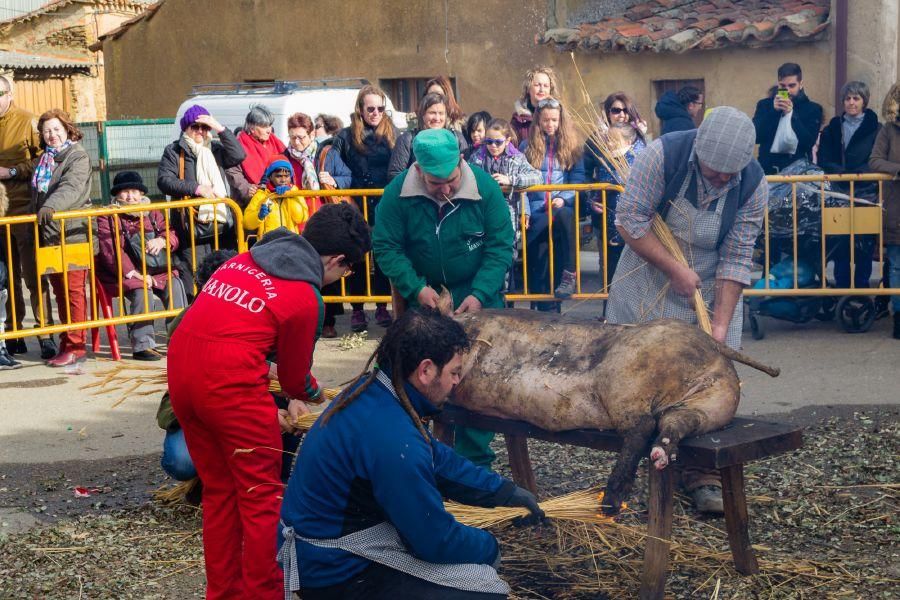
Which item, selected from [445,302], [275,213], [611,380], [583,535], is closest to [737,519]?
[583,535]

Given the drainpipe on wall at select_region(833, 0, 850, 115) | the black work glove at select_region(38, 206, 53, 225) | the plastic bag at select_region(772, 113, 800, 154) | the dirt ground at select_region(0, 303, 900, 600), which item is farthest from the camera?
the drainpipe on wall at select_region(833, 0, 850, 115)

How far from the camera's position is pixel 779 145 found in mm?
10992

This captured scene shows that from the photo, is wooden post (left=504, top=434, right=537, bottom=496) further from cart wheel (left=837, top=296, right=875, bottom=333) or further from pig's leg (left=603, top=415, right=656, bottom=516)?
cart wheel (left=837, top=296, right=875, bottom=333)

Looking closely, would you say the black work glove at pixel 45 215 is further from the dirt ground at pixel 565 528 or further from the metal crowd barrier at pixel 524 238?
the dirt ground at pixel 565 528

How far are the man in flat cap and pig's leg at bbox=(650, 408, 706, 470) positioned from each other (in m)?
1.03

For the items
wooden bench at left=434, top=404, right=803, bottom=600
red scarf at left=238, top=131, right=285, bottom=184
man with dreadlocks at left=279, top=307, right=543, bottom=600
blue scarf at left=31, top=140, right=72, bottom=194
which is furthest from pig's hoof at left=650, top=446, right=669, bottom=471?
red scarf at left=238, top=131, right=285, bottom=184

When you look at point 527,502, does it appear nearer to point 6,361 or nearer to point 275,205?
point 275,205

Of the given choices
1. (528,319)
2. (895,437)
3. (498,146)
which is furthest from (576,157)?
(528,319)

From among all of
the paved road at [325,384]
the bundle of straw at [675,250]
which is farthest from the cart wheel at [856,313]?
the bundle of straw at [675,250]

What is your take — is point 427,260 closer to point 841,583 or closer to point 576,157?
point 841,583

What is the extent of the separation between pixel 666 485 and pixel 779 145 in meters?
6.99

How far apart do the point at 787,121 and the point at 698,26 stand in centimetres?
495

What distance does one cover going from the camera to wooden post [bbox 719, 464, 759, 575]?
496 cm

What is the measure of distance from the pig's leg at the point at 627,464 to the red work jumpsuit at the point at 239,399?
1291 millimetres
